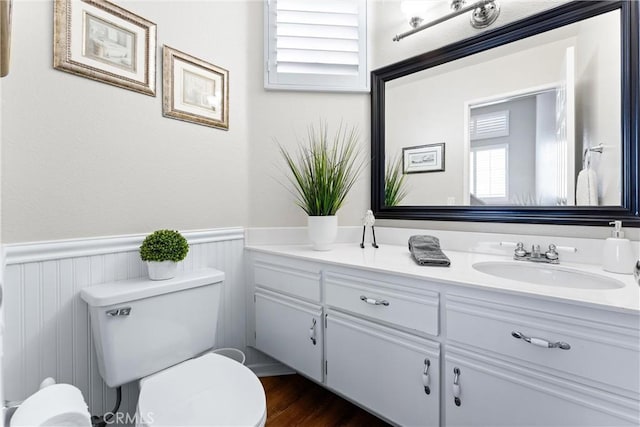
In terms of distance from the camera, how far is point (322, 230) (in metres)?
1.52

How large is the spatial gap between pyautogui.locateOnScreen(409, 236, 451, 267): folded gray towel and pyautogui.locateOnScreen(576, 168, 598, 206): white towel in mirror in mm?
575

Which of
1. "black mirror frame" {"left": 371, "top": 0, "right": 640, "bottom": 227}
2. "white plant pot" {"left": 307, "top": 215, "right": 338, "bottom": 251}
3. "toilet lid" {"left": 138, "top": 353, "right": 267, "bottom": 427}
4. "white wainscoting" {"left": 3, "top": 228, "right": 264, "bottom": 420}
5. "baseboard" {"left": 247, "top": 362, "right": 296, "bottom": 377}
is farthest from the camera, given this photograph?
"baseboard" {"left": 247, "top": 362, "right": 296, "bottom": 377}

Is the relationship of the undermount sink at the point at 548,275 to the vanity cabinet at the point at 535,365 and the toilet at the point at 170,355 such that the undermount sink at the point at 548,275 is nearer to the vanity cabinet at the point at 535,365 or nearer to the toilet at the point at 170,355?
the vanity cabinet at the point at 535,365

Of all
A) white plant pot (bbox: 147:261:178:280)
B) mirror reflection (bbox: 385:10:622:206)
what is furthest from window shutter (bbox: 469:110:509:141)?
white plant pot (bbox: 147:261:178:280)

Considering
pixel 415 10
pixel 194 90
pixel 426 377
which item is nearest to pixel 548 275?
pixel 426 377

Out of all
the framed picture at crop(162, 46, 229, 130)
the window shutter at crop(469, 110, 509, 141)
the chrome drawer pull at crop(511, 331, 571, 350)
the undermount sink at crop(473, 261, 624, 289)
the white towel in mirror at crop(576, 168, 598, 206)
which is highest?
the framed picture at crop(162, 46, 229, 130)

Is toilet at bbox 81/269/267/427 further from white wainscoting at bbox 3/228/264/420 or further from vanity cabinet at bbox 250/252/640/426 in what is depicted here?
vanity cabinet at bbox 250/252/640/426

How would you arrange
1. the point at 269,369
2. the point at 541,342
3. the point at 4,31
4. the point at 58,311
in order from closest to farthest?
the point at 4,31 < the point at 541,342 < the point at 58,311 < the point at 269,369

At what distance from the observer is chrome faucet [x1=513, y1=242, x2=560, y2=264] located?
3.92ft

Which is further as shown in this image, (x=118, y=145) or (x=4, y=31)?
(x=118, y=145)

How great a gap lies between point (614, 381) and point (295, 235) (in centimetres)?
138

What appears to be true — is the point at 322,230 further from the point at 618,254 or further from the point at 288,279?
the point at 618,254

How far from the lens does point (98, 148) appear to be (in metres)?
1.17

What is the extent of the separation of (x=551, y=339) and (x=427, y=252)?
535mm
